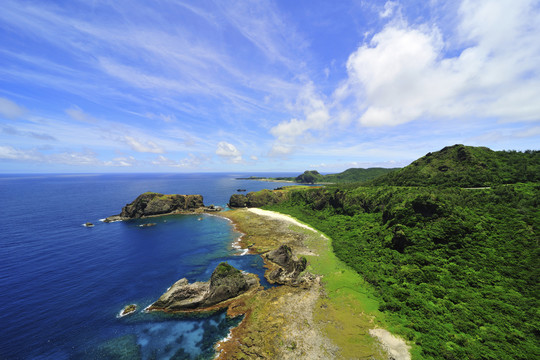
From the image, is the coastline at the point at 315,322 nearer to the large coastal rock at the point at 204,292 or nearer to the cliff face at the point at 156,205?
the large coastal rock at the point at 204,292

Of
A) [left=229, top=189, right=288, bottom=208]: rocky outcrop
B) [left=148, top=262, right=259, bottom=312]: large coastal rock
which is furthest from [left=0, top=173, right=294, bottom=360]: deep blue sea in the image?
[left=229, top=189, right=288, bottom=208]: rocky outcrop

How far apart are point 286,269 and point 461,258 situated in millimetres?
32956

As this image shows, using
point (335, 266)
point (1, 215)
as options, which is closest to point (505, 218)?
point (335, 266)

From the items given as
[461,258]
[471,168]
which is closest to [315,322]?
[461,258]

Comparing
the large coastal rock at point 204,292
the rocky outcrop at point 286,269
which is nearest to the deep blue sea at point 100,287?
the large coastal rock at point 204,292

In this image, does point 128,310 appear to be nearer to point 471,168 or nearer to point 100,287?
point 100,287

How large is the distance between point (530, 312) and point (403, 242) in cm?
1920

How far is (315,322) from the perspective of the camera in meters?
26.7

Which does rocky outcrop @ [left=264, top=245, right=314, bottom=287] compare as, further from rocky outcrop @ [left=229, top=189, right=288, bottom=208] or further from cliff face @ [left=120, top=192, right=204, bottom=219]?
cliff face @ [left=120, top=192, right=204, bottom=219]

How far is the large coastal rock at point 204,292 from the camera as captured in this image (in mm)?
31250

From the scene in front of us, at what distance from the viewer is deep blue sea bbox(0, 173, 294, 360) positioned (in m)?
24.6

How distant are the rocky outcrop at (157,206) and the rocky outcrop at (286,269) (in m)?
66.9

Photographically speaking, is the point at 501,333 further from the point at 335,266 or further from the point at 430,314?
the point at 335,266

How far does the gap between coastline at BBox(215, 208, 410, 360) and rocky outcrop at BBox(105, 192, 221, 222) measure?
7925 centimetres
